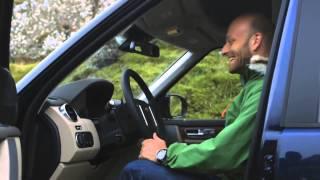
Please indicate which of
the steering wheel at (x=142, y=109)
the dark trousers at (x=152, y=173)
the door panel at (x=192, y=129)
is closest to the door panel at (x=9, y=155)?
the dark trousers at (x=152, y=173)

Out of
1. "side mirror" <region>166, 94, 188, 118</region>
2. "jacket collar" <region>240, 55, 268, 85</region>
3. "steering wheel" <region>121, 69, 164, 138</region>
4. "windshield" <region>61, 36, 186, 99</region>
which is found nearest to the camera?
"jacket collar" <region>240, 55, 268, 85</region>

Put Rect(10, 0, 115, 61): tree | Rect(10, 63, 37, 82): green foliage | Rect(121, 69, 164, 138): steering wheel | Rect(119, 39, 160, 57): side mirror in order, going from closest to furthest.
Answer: Rect(121, 69, 164, 138): steering wheel < Rect(119, 39, 160, 57): side mirror < Rect(10, 63, 37, 82): green foliage < Rect(10, 0, 115, 61): tree

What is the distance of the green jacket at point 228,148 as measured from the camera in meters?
2.19

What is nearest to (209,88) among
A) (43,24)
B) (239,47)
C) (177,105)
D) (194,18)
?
(177,105)

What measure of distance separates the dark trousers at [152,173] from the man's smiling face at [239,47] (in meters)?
0.45

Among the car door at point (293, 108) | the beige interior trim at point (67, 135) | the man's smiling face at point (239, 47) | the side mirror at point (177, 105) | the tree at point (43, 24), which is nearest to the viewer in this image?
the car door at point (293, 108)

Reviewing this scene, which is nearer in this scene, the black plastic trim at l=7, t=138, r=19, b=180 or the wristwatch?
the black plastic trim at l=7, t=138, r=19, b=180

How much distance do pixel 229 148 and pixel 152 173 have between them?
35 centimetres

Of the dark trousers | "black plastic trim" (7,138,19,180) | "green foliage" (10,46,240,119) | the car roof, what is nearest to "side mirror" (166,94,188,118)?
"green foliage" (10,46,240,119)

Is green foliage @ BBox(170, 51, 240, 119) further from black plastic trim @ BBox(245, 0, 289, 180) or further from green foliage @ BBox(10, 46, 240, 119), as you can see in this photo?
black plastic trim @ BBox(245, 0, 289, 180)

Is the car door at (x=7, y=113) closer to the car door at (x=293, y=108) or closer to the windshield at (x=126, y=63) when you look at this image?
the car door at (x=293, y=108)

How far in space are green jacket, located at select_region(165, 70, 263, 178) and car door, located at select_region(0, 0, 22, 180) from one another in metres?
0.58

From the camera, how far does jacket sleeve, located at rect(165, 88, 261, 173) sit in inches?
86.4

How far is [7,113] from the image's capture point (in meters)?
2.14
